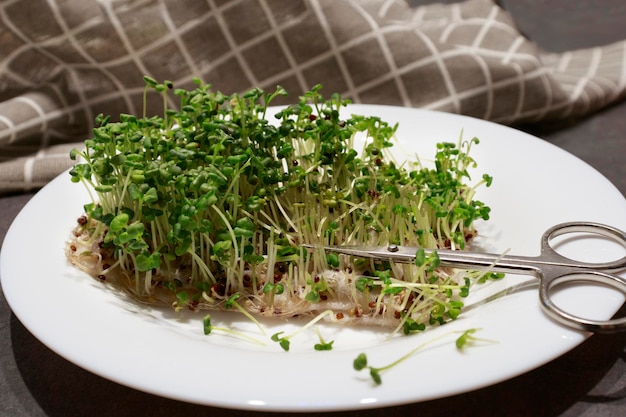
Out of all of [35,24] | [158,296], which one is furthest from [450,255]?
[35,24]

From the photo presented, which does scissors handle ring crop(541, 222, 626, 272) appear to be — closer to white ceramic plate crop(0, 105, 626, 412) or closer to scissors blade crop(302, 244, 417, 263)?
white ceramic plate crop(0, 105, 626, 412)

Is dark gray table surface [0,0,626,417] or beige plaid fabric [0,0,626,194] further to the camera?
beige plaid fabric [0,0,626,194]

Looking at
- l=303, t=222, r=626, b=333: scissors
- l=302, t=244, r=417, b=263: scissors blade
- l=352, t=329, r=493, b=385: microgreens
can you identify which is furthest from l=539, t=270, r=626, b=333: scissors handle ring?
l=302, t=244, r=417, b=263: scissors blade

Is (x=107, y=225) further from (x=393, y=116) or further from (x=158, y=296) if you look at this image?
(x=393, y=116)

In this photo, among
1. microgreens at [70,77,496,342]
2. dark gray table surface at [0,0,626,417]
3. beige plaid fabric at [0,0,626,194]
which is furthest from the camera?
beige plaid fabric at [0,0,626,194]

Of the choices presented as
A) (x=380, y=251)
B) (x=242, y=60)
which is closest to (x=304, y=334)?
(x=380, y=251)

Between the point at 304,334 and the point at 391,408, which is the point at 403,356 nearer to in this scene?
the point at 391,408
